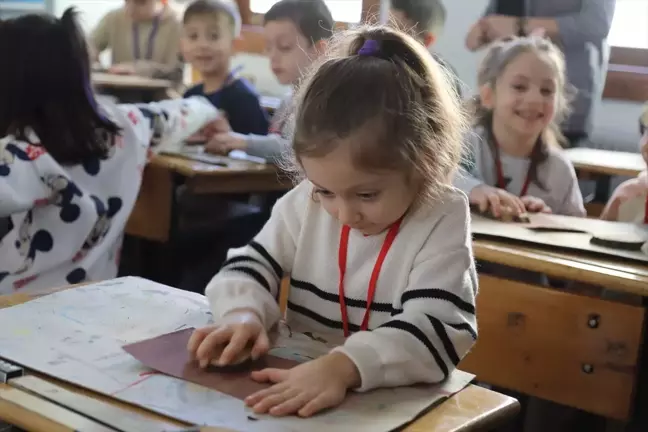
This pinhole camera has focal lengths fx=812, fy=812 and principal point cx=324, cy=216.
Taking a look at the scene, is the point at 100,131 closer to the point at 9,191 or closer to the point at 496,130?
the point at 9,191

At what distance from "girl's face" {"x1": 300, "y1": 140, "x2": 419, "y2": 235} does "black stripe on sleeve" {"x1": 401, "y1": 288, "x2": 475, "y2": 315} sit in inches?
3.9

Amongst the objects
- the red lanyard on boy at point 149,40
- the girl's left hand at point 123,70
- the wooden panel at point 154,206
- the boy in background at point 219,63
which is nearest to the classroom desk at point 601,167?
the boy in background at point 219,63

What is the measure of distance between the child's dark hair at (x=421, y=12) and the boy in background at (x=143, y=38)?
118 cm

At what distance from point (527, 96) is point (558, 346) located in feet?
2.53

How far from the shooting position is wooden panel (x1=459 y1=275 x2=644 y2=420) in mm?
1407

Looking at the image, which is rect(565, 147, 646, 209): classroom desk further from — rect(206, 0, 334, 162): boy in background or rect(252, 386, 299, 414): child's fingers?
rect(252, 386, 299, 414): child's fingers

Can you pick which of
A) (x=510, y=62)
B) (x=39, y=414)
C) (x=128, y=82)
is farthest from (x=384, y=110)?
(x=128, y=82)

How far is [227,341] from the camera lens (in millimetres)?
919

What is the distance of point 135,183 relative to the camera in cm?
192

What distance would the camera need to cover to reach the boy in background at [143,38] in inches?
142

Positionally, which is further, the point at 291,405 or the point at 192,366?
the point at 192,366

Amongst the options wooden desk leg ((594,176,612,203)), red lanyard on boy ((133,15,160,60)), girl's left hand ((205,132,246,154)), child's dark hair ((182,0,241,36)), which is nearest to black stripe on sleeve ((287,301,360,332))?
girl's left hand ((205,132,246,154))

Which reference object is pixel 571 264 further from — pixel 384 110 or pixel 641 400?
pixel 384 110

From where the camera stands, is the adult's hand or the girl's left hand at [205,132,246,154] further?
the adult's hand
